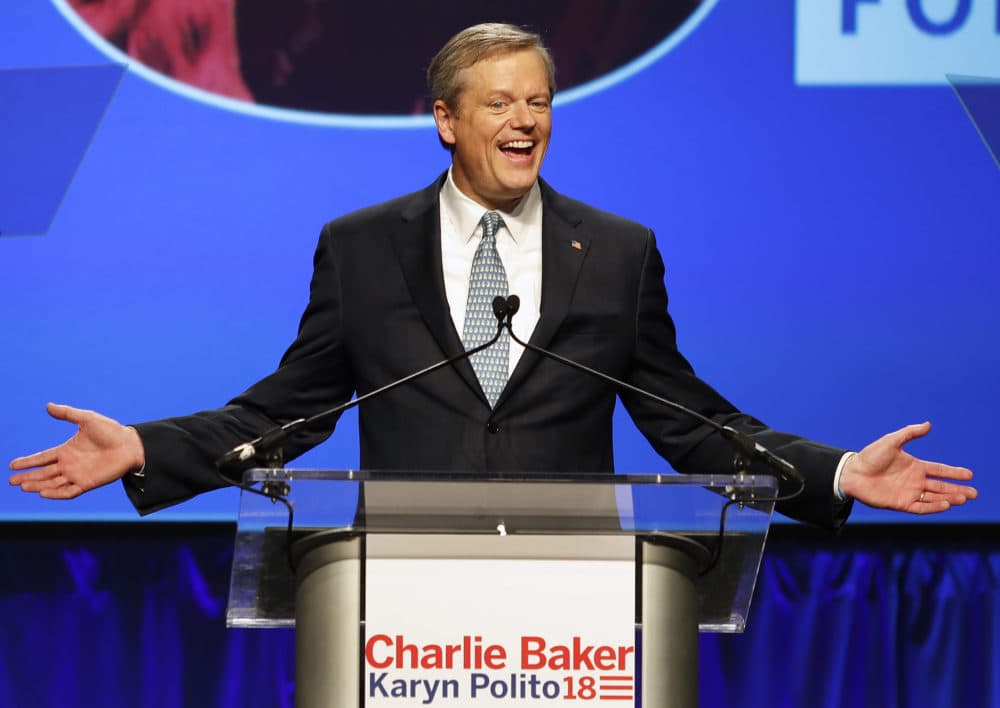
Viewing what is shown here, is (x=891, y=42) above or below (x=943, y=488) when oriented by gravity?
above

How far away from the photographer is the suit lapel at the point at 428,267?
241cm

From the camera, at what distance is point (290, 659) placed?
3.63m

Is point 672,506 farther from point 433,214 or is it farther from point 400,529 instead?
point 433,214

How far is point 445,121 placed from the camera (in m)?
2.62

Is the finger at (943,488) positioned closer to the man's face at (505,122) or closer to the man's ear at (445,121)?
the man's face at (505,122)

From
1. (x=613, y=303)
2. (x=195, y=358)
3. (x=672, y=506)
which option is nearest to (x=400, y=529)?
(x=672, y=506)

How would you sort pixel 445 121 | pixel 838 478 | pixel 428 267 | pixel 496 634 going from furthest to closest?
1. pixel 445 121
2. pixel 428 267
3. pixel 838 478
4. pixel 496 634

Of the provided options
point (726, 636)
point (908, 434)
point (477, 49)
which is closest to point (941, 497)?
point (908, 434)

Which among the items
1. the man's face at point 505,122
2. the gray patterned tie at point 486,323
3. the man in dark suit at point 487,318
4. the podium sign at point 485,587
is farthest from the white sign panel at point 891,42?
the podium sign at point 485,587

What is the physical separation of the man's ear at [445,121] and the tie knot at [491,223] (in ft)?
0.55

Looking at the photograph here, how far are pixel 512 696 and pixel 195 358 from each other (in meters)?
2.02

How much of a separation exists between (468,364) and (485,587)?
86 cm

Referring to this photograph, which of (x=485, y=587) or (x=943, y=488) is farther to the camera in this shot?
(x=943, y=488)

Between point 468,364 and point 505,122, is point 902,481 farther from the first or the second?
point 505,122
